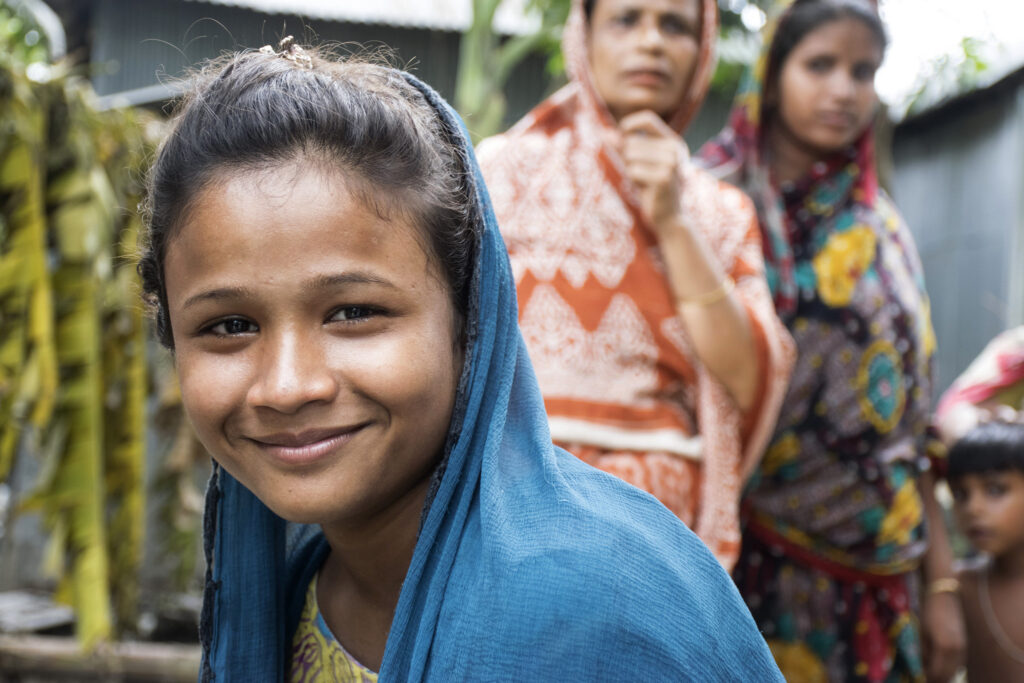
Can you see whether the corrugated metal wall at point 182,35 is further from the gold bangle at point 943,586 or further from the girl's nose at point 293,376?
the girl's nose at point 293,376

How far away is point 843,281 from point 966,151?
6.17 m

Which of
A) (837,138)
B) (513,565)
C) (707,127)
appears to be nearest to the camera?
(513,565)

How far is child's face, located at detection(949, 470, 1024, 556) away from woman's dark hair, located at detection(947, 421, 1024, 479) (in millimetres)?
46

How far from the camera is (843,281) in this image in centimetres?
247

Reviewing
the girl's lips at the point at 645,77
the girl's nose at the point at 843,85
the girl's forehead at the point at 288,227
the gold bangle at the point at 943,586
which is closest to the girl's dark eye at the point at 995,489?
the gold bangle at the point at 943,586

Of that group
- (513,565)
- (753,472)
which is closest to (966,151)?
(753,472)

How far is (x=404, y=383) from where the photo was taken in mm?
1121

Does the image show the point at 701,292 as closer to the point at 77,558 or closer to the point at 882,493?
the point at 882,493

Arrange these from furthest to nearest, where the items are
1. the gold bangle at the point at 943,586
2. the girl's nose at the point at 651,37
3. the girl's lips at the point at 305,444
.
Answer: the gold bangle at the point at 943,586 < the girl's nose at the point at 651,37 < the girl's lips at the point at 305,444

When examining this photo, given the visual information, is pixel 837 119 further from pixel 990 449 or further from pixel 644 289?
pixel 990 449

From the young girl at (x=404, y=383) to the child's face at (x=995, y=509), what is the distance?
6.79ft

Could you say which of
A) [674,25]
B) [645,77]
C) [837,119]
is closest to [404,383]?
[645,77]

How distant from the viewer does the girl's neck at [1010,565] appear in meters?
2.90

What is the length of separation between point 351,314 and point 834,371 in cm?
171
